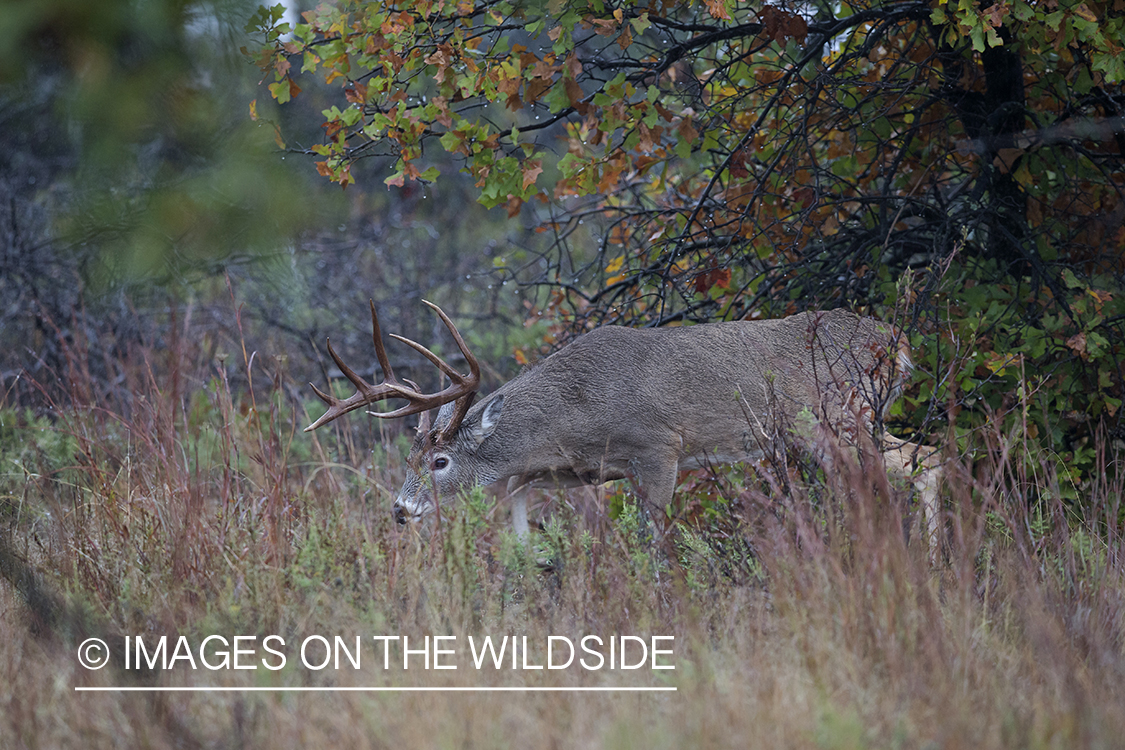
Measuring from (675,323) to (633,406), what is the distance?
1.57 m

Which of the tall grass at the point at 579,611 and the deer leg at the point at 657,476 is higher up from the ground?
the deer leg at the point at 657,476

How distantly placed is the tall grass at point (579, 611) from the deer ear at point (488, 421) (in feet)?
2.36

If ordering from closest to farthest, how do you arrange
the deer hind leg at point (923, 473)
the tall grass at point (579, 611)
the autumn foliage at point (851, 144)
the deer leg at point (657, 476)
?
1. the tall grass at point (579, 611)
2. the deer hind leg at point (923, 473)
3. the autumn foliage at point (851, 144)
4. the deer leg at point (657, 476)

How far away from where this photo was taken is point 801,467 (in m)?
4.74

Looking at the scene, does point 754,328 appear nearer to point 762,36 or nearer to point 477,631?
point 762,36

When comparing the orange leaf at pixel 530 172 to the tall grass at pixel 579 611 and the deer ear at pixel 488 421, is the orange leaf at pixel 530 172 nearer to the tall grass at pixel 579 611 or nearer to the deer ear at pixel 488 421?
the deer ear at pixel 488 421

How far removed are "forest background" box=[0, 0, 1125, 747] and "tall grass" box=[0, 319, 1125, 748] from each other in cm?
2

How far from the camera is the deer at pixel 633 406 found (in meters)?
5.87

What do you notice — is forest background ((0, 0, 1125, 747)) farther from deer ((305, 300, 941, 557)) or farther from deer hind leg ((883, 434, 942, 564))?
deer ((305, 300, 941, 557))

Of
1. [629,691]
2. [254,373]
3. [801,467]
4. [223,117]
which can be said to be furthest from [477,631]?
[254,373]

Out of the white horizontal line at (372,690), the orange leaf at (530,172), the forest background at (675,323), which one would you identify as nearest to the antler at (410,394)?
the forest background at (675,323)

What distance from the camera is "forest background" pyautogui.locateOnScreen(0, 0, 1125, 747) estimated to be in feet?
10.8

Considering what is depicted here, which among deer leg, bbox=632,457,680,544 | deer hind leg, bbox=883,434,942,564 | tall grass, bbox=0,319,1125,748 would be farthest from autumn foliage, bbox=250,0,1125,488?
deer leg, bbox=632,457,680,544

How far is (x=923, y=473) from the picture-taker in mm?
5008
